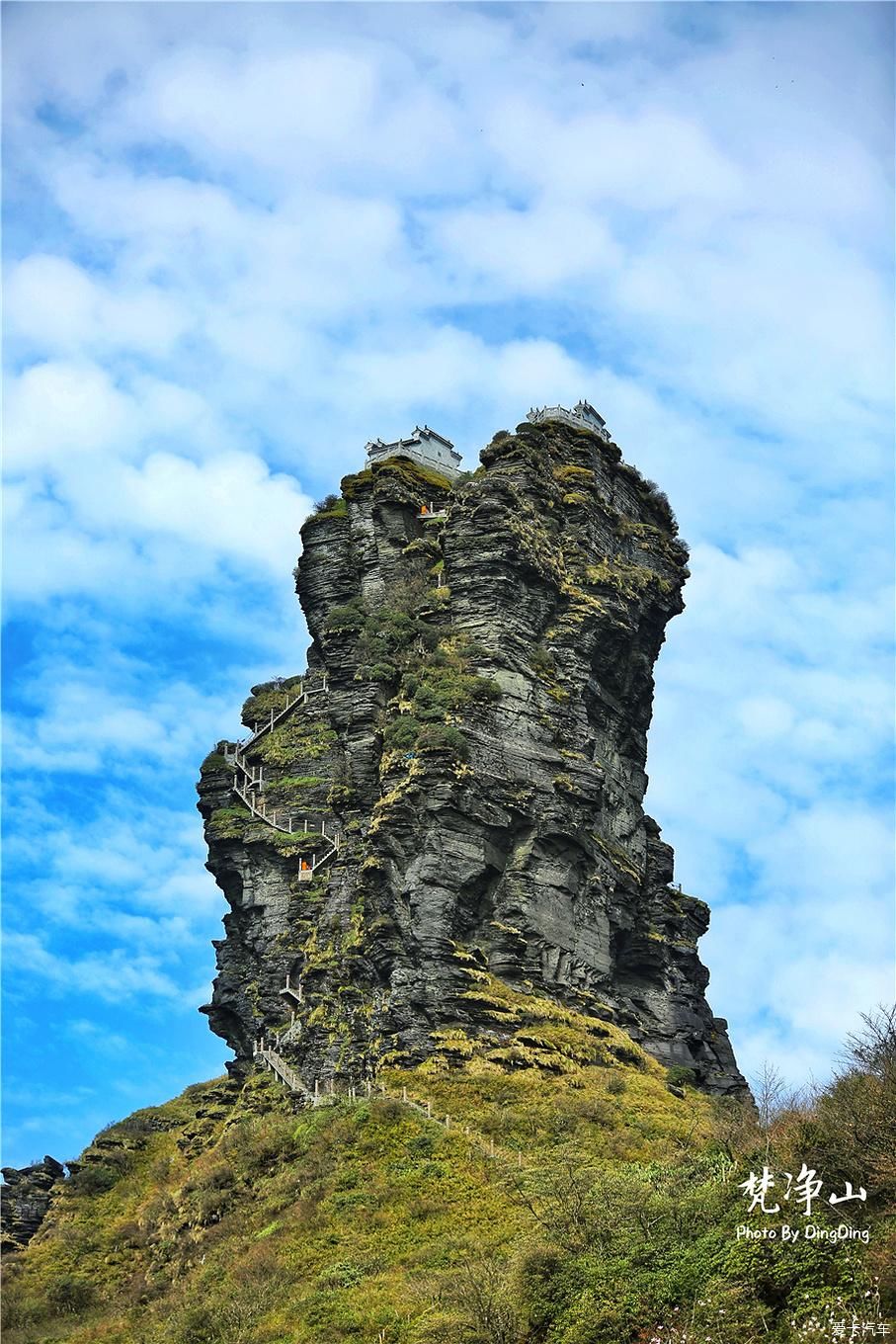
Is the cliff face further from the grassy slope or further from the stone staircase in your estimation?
the grassy slope

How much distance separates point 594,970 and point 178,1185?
19.3 meters

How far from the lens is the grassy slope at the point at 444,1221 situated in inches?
1647

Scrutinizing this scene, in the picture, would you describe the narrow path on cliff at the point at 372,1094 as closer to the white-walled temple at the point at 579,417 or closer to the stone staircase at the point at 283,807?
the stone staircase at the point at 283,807

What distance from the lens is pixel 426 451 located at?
97.7m

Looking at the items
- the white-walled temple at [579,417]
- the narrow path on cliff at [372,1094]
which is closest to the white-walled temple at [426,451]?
the white-walled temple at [579,417]

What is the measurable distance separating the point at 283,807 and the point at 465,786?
544 inches

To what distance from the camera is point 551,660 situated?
79.8 m

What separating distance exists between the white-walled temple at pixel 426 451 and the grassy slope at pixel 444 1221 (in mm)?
34692

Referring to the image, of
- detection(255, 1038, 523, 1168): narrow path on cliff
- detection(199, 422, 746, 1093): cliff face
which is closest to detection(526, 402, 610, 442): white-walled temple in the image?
detection(199, 422, 746, 1093): cliff face

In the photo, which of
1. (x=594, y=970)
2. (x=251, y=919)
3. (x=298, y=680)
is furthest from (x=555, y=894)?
(x=298, y=680)

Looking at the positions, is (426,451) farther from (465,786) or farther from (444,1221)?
(444,1221)

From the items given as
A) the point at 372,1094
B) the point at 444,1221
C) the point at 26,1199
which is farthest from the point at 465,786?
the point at 26,1199

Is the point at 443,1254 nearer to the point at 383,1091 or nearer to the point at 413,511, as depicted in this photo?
the point at 383,1091

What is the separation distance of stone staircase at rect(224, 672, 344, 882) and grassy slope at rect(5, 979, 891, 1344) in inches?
441
